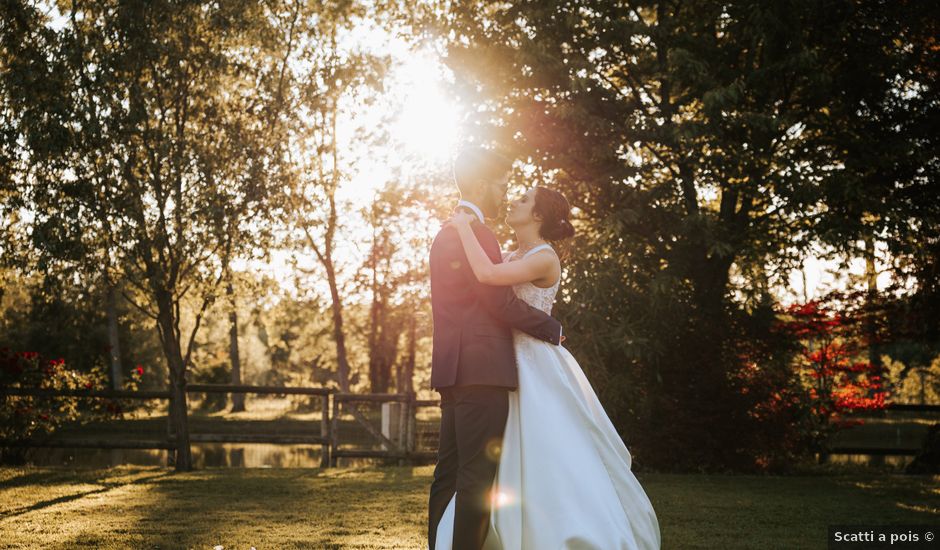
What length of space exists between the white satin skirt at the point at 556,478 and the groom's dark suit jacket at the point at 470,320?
8.2 inches

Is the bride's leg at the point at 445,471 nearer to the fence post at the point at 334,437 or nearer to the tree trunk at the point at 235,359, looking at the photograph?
the fence post at the point at 334,437

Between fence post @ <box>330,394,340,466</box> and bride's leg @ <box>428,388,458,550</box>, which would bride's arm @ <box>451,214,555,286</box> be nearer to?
bride's leg @ <box>428,388,458,550</box>

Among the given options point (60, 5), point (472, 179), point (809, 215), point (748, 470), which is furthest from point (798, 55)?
point (60, 5)

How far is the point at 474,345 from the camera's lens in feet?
13.6

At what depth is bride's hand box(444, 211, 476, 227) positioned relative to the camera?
4.21m

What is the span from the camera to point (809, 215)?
12.6m

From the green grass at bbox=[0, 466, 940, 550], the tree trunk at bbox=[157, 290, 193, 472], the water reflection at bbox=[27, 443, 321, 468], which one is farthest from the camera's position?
the water reflection at bbox=[27, 443, 321, 468]

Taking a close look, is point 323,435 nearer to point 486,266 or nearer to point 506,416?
point 506,416

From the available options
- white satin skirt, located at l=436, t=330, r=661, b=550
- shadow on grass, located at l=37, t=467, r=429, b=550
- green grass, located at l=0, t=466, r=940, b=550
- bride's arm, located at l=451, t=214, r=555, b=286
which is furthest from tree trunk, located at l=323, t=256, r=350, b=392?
bride's arm, located at l=451, t=214, r=555, b=286

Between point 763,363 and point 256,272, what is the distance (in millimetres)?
8766

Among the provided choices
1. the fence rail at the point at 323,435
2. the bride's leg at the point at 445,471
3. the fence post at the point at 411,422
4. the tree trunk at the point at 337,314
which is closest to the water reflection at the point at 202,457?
the fence rail at the point at 323,435

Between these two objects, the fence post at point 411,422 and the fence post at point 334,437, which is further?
the fence post at point 411,422

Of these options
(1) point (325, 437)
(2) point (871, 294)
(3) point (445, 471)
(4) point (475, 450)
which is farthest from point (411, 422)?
(4) point (475, 450)

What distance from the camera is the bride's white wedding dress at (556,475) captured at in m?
4.22
